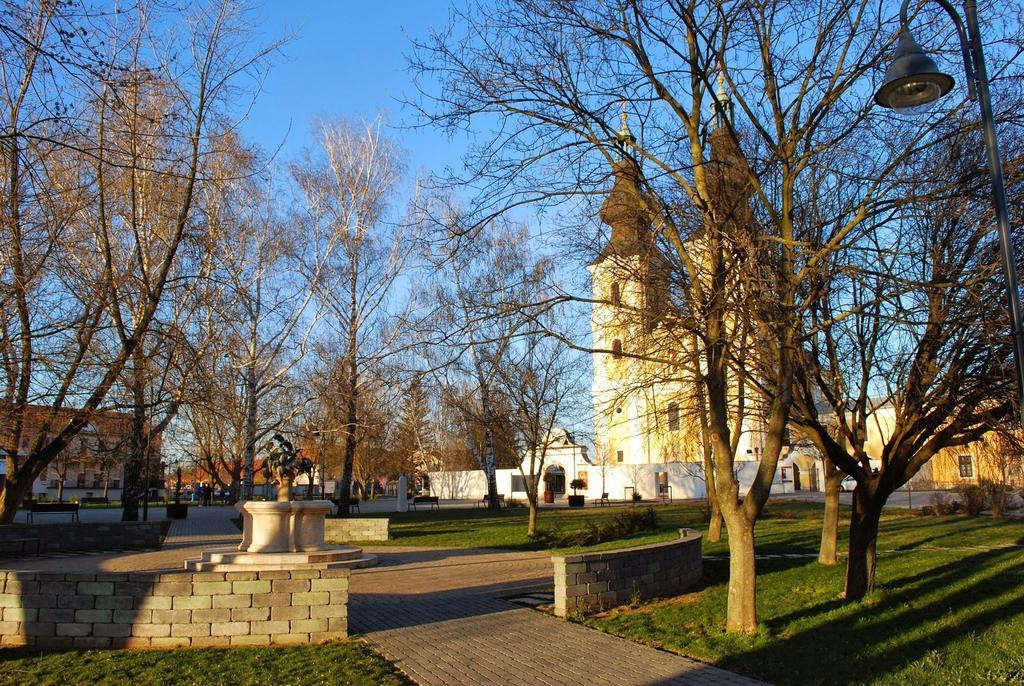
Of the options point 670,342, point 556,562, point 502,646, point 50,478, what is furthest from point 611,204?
point 50,478

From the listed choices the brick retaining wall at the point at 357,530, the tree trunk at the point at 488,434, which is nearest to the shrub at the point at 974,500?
the tree trunk at the point at 488,434

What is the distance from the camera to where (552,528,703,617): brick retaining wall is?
1012cm

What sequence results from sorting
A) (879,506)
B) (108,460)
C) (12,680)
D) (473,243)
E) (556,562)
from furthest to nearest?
(108,460)
(879,506)
(556,562)
(473,243)
(12,680)

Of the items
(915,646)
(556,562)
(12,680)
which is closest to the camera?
(12,680)

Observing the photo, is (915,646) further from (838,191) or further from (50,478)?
(50,478)

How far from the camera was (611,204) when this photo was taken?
9.82 m

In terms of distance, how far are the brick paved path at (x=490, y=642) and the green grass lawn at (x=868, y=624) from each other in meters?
0.55

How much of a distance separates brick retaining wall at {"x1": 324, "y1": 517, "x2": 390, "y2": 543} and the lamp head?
18.8 m

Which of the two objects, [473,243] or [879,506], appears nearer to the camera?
[473,243]

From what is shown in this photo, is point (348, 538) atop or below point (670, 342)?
below

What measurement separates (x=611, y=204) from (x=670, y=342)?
187 centimetres

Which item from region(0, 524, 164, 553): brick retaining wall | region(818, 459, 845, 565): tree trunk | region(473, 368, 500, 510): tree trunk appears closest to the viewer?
region(818, 459, 845, 565): tree trunk

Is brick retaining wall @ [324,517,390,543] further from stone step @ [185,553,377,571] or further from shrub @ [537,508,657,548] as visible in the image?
stone step @ [185,553,377,571]

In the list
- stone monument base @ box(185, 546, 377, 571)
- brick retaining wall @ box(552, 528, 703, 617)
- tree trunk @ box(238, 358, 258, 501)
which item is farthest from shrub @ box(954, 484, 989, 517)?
tree trunk @ box(238, 358, 258, 501)
